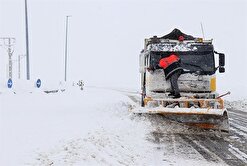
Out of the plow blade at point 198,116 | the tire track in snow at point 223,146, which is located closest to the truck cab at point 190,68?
the plow blade at point 198,116

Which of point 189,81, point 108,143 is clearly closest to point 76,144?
point 108,143

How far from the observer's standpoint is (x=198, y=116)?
37.1ft

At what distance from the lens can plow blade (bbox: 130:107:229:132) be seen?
980 cm

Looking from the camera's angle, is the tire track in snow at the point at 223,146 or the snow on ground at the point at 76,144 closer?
the snow on ground at the point at 76,144

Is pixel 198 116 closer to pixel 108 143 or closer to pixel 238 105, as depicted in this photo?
pixel 108 143

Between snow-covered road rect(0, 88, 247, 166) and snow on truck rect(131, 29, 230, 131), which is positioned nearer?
snow-covered road rect(0, 88, 247, 166)

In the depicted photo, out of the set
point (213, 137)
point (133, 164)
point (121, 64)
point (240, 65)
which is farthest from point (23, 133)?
point (121, 64)

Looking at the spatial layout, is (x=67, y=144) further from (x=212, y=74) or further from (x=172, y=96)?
(x=212, y=74)

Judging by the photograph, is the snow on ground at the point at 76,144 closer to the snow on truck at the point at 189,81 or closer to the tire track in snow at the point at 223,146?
the tire track in snow at the point at 223,146

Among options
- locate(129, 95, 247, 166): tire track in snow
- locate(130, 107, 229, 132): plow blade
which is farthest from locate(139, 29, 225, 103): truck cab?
locate(129, 95, 247, 166): tire track in snow

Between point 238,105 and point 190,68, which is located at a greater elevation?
point 190,68

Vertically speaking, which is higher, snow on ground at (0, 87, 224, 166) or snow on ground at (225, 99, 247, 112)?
snow on ground at (0, 87, 224, 166)

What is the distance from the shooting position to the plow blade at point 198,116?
980 cm

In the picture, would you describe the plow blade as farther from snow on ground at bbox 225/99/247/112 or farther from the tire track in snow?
snow on ground at bbox 225/99/247/112
